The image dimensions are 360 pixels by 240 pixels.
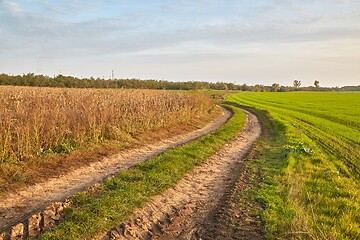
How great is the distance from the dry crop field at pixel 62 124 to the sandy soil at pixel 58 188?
0.90 m

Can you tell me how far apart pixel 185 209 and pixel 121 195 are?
1.47m

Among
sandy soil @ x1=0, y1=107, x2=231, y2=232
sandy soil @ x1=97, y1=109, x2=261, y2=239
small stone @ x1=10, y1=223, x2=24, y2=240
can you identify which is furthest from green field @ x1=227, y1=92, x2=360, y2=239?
sandy soil @ x1=0, y1=107, x2=231, y2=232

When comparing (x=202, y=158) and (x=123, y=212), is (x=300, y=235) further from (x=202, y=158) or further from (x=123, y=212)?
(x=202, y=158)

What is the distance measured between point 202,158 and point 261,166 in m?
2.14

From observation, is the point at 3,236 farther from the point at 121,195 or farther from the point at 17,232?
the point at 121,195

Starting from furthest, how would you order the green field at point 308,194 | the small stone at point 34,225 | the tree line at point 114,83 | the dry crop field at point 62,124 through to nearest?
the tree line at point 114,83 → the dry crop field at point 62,124 → the green field at point 308,194 → the small stone at point 34,225

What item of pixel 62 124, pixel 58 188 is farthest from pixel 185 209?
pixel 62 124

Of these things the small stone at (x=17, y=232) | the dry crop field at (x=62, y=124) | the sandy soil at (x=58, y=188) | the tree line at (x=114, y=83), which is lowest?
the sandy soil at (x=58, y=188)

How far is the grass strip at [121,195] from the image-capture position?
5250 millimetres

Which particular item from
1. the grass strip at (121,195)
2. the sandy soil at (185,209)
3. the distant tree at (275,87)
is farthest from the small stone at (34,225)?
the distant tree at (275,87)

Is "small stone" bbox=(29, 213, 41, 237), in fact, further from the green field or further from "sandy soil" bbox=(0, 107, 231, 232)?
the green field

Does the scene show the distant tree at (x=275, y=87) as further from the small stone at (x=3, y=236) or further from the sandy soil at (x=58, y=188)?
the small stone at (x=3, y=236)

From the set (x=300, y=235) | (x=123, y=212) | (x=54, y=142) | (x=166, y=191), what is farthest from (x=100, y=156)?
(x=300, y=235)

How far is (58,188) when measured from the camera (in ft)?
24.7
